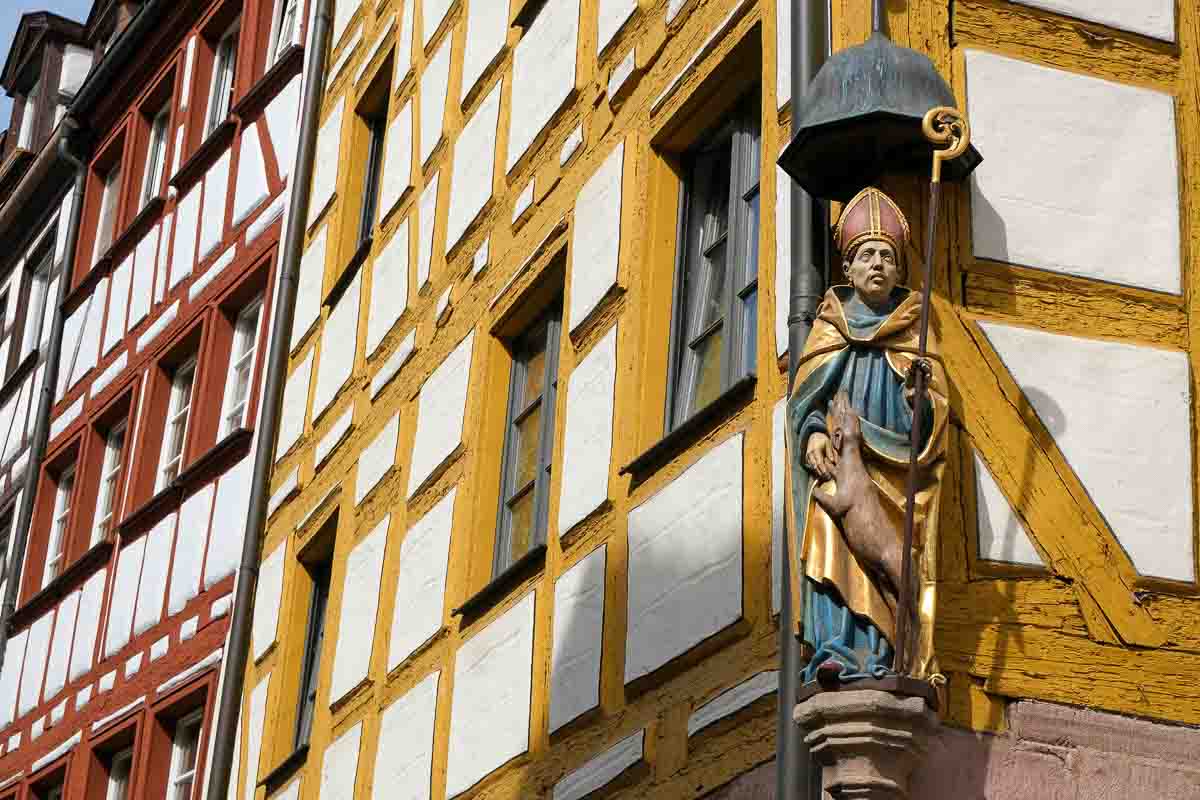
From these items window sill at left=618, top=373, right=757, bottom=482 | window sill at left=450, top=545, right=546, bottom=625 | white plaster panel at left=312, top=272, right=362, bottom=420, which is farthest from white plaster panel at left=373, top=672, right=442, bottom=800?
white plaster panel at left=312, top=272, right=362, bottom=420

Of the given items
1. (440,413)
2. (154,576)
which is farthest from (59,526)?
(440,413)

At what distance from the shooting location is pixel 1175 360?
733cm

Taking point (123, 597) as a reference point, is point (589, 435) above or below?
below

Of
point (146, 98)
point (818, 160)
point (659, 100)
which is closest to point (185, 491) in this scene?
point (146, 98)

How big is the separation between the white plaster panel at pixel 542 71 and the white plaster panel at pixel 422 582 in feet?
5.46

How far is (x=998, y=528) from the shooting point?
686 centimetres

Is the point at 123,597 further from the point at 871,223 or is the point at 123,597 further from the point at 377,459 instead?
the point at 871,223

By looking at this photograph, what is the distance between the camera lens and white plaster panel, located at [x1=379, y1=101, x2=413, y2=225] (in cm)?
1240

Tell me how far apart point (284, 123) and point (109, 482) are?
11.6ft

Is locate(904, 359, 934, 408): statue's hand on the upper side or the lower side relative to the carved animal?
upper

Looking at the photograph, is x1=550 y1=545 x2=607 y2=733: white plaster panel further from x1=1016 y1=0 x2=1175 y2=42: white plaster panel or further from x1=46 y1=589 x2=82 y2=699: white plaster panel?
x1=46 y1=589 x2=82 y2=699: white plaster panel

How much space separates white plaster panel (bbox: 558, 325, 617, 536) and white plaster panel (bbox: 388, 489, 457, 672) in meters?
1.35

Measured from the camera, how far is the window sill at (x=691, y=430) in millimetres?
7691

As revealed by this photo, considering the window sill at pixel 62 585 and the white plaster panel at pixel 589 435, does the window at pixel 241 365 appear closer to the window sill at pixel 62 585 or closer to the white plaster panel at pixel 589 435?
the window sill at pixel 62 585
